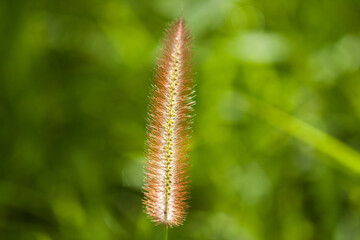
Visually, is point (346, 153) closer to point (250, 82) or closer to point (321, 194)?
point (321, 194)

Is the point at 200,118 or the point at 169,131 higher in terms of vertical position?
the point at 200,118

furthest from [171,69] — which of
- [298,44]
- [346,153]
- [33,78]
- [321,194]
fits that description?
[298,44]

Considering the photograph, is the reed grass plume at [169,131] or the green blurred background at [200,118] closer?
the reed grass plume at [169,131]

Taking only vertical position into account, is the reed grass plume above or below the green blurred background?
below

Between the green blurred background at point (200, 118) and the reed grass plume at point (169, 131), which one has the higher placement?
the green blurred background at point (200, 118)

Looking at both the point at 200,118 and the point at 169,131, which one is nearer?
the point at 169,131
